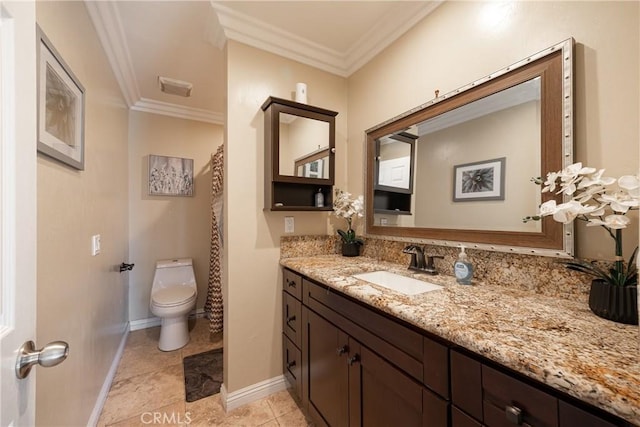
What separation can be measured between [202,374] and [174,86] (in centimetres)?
248

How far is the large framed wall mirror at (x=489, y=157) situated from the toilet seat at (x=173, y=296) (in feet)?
6.30

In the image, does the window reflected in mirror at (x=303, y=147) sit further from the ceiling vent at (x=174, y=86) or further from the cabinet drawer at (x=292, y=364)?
the ceiling vent at (x=174, y=86)

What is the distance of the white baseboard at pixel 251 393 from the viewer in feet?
5.19

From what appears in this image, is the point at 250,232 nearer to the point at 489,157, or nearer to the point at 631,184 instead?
the point at 489,157

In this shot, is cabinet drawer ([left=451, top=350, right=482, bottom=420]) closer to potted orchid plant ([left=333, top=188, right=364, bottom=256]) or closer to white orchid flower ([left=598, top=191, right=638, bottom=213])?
white orchid flower ([left=598, top=191, right=638, bottom=213])

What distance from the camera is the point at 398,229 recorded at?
5.23ft

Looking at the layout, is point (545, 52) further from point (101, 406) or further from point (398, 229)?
point (101, 406)

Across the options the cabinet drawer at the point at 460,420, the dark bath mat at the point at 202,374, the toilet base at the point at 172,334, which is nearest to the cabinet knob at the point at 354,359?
the cabinet drawer at the point at 460,420

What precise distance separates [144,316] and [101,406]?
1296 mm

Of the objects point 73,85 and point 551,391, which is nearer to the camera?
point 551,391

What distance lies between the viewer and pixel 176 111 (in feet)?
9.21

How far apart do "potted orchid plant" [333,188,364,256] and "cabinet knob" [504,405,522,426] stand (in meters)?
1.30

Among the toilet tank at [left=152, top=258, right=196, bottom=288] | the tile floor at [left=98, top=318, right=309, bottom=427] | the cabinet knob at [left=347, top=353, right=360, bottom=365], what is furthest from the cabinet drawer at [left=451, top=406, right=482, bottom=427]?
the toilet tank at [left=152, top=258, right=196, bottom=288]

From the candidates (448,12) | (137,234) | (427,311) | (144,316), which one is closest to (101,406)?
(144,316)
